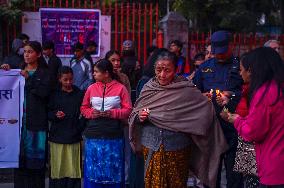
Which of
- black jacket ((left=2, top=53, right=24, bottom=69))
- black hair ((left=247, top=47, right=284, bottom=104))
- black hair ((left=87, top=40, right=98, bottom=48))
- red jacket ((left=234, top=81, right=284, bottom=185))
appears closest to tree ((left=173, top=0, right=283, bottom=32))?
black hair ((left=87, top=40, right=98, bottom=48))

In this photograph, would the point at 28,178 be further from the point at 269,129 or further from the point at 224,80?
the point at 269,129

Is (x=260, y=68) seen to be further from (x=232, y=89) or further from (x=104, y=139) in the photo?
(x=104, y=139)

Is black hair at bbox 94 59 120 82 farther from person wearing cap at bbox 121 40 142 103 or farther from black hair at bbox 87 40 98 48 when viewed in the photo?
black hair at bbox 87 40 98 48

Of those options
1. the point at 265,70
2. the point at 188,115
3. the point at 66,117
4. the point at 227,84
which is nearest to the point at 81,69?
the point at 66,117

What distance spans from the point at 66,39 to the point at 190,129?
6413 millimetres

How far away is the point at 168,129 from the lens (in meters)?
5.86

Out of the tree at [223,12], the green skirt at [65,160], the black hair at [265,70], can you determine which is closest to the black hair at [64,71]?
the green skirt at [65,160]

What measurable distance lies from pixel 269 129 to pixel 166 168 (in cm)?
155

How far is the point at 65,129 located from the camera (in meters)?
7.20

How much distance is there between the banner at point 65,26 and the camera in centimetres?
1178

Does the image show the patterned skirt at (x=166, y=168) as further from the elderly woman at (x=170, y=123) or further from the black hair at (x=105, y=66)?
the black hair at (x=105, y=66)

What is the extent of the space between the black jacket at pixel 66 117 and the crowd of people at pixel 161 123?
1cm

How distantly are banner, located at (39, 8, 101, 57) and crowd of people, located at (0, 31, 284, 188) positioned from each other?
4.11 m

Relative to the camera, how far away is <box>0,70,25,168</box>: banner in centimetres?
730
